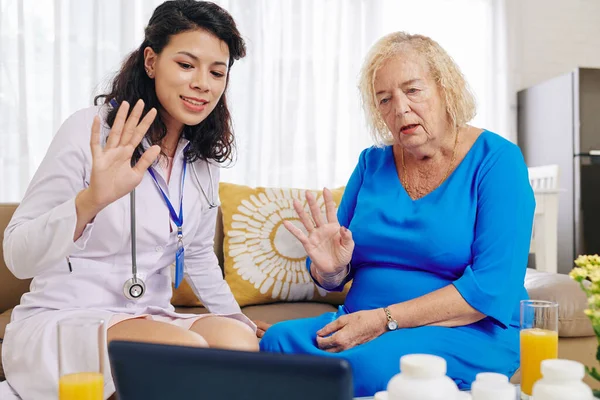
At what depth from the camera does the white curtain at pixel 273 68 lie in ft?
11.8

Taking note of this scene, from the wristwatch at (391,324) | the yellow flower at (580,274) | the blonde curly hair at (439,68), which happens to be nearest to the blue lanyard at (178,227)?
the wristwatch at (391,324)

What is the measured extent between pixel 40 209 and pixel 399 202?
0.94 m

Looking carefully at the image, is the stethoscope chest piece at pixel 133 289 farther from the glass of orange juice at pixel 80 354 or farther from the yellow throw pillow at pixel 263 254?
the yellow throw pillow at pixel 263 254

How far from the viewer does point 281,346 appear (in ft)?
5.06

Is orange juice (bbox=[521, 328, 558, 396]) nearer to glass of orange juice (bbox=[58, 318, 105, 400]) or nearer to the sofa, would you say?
the sofa

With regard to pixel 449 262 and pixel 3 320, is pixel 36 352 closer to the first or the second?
pixel 3 320

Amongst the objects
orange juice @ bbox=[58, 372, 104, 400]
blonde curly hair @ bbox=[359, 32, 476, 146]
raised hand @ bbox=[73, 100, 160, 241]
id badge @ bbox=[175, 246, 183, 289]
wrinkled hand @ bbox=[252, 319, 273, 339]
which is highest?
blonde curly hair @ bbox=[359, 32, 476, 146]

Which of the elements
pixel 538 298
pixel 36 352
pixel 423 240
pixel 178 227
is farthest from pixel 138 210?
pixel 538 298

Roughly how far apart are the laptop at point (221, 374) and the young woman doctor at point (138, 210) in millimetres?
604

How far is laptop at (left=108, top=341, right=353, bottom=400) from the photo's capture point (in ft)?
1.80

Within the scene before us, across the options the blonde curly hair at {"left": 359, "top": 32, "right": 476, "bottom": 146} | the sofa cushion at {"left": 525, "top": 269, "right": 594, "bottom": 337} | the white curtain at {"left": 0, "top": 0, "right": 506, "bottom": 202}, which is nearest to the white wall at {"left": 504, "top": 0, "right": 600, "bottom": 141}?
the white curtain at {"left": 0, "top": 0, "right": 506, "bottom": 202}

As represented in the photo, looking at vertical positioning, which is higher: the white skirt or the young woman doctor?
the young woman doctor

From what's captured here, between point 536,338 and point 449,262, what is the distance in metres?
0.51

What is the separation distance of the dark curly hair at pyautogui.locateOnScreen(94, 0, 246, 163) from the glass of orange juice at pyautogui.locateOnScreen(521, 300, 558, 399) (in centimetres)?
98
